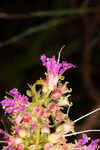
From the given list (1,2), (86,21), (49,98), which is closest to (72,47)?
(86,21)

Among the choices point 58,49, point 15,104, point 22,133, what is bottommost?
point 22,133

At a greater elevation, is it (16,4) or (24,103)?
(16,4)

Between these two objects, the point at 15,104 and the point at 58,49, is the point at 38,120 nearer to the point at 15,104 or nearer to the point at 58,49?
the point at 15,104

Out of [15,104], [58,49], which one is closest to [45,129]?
[15,104]

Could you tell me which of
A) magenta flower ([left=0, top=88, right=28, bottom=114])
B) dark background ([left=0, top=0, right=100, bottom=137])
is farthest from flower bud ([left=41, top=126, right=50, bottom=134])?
dark background ([left=0, top=0, right=100, bottom=137])

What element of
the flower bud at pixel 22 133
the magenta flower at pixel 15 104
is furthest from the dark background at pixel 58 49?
the flower bud at pixel 22 133

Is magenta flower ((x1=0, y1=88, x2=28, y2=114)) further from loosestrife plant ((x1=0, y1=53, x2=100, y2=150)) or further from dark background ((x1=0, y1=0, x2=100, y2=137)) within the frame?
dark background ((x1=0, y1=0, x2=100, y2=137))

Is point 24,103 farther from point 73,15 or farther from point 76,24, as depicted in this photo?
point 76,24

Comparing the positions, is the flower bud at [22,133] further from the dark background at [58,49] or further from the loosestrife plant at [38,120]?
the dark background at [58,49]
